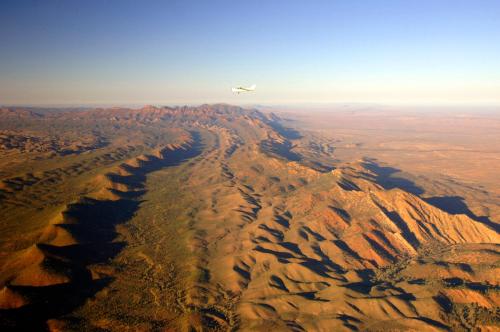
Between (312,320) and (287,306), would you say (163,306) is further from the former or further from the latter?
(312,320)

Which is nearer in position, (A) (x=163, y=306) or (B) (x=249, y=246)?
(A) (x=163, y=306)

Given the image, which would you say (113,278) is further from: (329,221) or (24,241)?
(329,221)

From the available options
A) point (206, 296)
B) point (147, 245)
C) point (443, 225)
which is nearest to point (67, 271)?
point (147, 245)

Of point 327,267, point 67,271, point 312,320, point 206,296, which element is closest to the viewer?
point 312,320

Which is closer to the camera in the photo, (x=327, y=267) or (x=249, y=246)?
(x=327, y=267)

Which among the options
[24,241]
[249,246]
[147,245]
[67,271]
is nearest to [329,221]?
[249,246]

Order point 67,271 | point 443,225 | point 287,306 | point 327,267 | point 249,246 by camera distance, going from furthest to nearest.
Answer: point 443,225, point 249,246, point 327,267, point 67,271, point 287,306

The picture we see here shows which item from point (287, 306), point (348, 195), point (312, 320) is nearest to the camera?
point (312, 320)

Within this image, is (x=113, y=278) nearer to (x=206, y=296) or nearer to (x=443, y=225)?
(x=206, y=296)
